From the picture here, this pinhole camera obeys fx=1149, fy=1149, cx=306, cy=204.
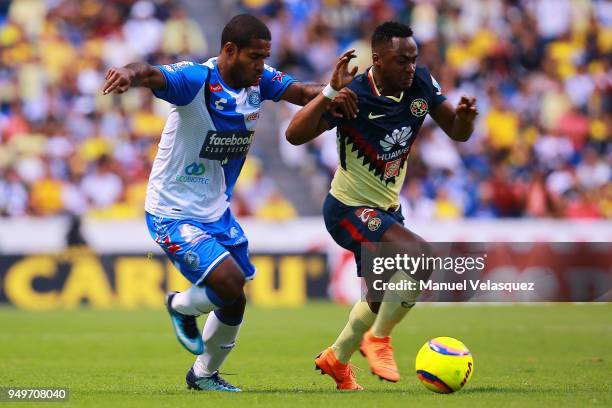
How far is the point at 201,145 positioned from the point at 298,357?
4295 millimetres

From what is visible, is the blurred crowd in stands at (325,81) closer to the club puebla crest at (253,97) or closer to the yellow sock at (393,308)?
the yellow sock at (393,308)

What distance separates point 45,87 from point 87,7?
259cm

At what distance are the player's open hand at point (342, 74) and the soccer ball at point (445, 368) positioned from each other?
210cm

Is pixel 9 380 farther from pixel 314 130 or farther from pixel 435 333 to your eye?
pixel 435 333

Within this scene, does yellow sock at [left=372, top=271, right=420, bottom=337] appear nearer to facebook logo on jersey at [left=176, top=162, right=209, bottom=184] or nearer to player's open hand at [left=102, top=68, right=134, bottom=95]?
facebook logo on jersey at [left=176, top=162, right=209, bottom=184]

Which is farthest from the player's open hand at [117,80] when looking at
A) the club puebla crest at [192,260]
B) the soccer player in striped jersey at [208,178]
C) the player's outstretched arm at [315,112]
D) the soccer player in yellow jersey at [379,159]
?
the soccer player in yellow jersey at [379,159]

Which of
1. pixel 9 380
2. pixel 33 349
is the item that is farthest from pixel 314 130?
pixel 33 349

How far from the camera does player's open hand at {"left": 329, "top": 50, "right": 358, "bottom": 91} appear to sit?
839cm

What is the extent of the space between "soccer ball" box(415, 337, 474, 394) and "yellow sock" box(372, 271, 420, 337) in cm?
71

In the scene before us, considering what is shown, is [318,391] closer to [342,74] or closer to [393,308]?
[393,308]

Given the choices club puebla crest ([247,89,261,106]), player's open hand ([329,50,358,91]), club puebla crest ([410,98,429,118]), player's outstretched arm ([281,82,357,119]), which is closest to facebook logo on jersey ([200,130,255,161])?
club puebla crest ([247,89,261,106])

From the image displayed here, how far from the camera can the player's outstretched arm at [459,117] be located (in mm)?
8977

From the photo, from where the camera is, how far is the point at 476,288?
1945cm

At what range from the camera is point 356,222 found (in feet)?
30.7
